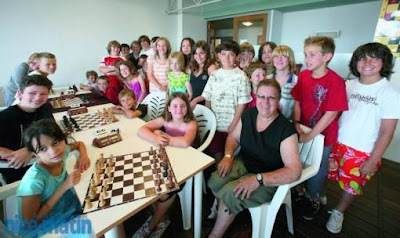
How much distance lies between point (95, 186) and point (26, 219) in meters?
0.28

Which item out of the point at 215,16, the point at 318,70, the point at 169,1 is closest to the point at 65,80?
the point at 169,1

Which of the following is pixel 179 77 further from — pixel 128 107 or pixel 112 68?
pixel 112 68

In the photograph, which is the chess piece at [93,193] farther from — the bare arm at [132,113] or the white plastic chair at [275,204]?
the bare arm at [132,113]

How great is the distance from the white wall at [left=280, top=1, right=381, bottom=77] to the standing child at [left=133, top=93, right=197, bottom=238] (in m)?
3.35

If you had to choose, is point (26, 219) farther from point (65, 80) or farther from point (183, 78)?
point (65, 80)

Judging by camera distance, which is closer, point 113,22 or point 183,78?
point 183,78

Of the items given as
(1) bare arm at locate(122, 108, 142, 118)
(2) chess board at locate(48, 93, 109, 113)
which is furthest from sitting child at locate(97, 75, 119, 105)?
(1) bare arm at locate(122, 108, 142, 118)

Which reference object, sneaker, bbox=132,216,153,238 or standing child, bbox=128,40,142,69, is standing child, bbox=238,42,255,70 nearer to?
sneaker, bbox=132,216,153,238

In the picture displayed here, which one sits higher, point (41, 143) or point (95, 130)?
point (41, 143)

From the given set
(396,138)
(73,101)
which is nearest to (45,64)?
(73,101)

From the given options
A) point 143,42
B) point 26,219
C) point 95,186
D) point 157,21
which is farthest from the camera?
point 157,21

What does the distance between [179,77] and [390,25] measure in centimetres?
257

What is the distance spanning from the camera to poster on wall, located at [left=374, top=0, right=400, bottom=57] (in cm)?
239

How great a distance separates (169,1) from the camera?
5.58m
